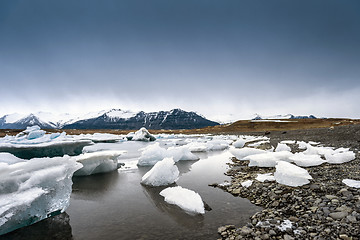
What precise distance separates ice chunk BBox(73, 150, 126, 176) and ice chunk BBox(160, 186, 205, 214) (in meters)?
3.54

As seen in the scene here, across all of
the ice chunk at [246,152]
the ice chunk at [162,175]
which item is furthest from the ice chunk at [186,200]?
the ice chunk at [246,152]

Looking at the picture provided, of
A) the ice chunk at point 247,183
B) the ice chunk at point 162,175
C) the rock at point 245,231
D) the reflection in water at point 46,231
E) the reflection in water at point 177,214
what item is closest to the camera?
the rock at point 245,231

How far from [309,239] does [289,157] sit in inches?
168

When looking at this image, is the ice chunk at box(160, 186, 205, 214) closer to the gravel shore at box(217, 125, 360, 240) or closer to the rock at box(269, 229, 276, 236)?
the gravel shore at box(217, 125, 360, 240)

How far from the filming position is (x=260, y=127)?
50875 mm

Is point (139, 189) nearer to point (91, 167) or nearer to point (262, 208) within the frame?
point (91, 167)

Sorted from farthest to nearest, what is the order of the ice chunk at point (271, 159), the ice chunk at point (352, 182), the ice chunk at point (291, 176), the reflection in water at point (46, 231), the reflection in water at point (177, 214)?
the ice chunk at point (271, 159) → the ice chunk at point (291, 176) → the ice chunk at point (352, 182) → the reflection in water at point (177, 214) → the reflection in water at point (46, 231)

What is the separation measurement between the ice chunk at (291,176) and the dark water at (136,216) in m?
1.09

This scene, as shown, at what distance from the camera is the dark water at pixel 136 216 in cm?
307

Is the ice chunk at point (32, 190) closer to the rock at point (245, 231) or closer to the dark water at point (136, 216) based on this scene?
the dark water at point (136, 216)

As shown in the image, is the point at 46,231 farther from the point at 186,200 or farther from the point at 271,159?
the point at 271,159

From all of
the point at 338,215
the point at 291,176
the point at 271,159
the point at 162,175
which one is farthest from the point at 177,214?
the point at 271,159

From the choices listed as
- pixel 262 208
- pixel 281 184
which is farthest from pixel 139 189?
pixel 281 184

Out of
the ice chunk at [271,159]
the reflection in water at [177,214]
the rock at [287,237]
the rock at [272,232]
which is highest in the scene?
the ice chunk at [271,159]
